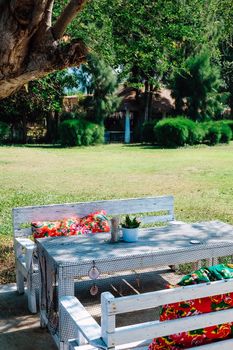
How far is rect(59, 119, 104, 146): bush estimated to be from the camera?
34.0 metres

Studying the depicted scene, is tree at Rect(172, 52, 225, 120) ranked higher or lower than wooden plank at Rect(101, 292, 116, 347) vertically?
higher

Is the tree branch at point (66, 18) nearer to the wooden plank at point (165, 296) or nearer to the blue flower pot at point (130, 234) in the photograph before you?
the blue flower pot at point (130, 234)

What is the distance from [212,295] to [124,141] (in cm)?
3930

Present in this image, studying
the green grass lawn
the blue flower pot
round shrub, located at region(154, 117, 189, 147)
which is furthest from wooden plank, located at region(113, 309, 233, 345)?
round shrub, located at region(154, 117, 189, 147)

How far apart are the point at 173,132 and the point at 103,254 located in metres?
29.0

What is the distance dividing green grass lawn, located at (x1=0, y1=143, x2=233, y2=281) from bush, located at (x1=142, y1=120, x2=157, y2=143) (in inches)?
412

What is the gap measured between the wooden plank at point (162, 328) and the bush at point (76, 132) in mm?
31049

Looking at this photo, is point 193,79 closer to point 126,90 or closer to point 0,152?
point 126,90

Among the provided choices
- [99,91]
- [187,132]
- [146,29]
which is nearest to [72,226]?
[146,29]

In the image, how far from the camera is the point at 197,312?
10.9 ft

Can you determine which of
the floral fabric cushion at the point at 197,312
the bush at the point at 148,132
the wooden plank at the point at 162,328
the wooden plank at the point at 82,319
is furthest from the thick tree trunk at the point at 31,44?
the bush at the point at 148,132

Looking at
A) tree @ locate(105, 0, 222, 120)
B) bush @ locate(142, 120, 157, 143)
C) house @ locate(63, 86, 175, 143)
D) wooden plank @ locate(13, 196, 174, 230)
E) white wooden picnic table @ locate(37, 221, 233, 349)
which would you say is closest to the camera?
white wooden picnic table @ locate(37, 221, 233, 349)

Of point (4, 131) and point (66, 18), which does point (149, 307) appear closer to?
point (66, 18)

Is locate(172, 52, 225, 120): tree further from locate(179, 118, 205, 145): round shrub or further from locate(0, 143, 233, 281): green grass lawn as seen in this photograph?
locate(0, 143, 233, 281): green grass lawn
